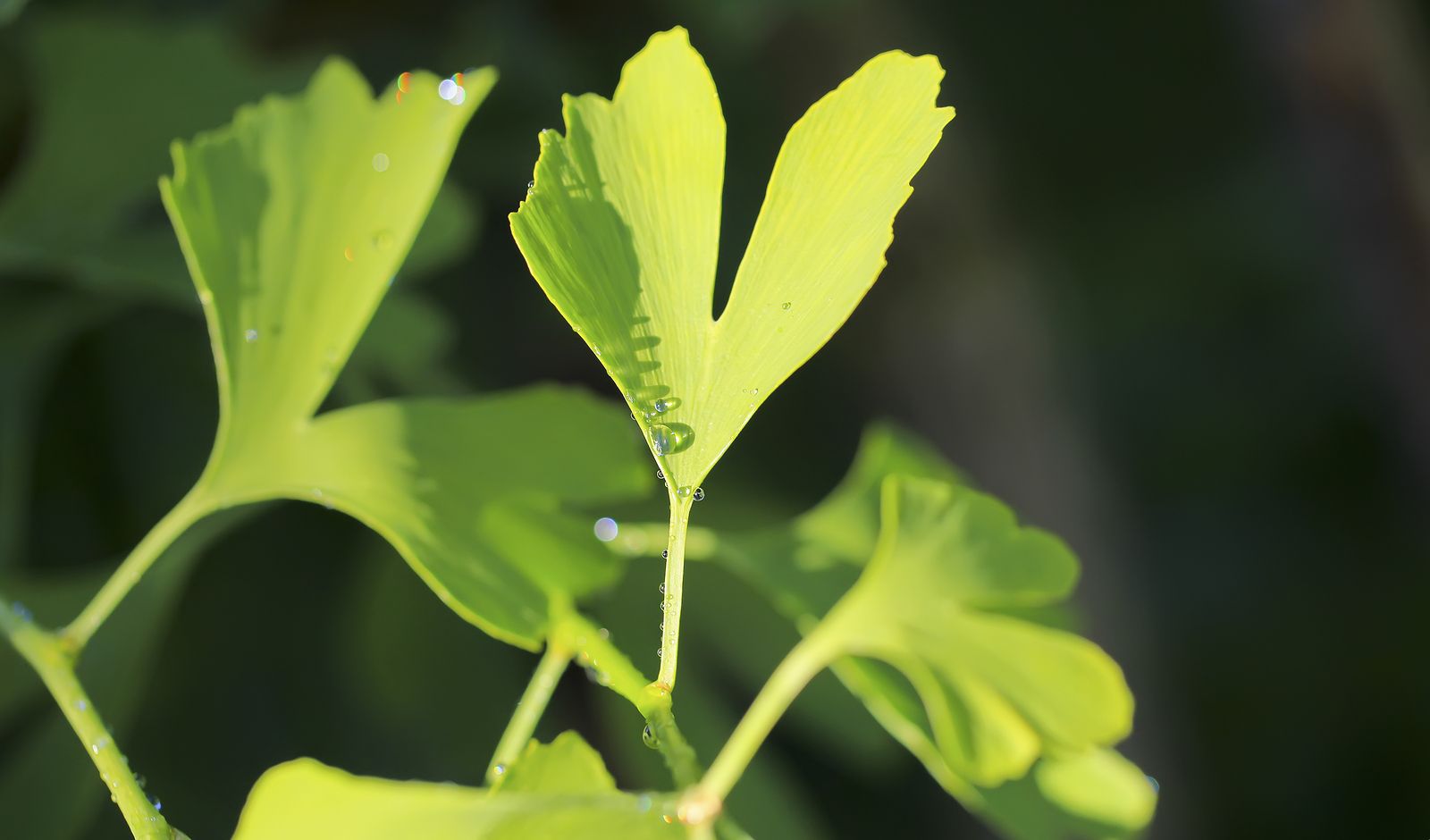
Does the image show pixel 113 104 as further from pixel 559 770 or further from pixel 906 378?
A: pixel 906 378

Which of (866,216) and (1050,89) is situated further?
(1050,89)

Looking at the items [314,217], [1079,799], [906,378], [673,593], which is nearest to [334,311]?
[314,217]

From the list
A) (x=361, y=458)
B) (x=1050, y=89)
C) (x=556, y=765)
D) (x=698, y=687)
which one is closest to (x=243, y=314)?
(x=361, y=458)

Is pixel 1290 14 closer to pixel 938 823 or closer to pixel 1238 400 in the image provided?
pixel 1238 400

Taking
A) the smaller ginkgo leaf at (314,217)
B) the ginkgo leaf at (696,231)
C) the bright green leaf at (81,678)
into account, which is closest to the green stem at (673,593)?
the ginkgo leaf at (696,231)

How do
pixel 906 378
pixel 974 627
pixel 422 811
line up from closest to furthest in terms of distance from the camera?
1. pixel 422 811
2. pixel 974 627
3. pixel 906 378

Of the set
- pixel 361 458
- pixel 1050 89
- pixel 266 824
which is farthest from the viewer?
pixel 1050 89
